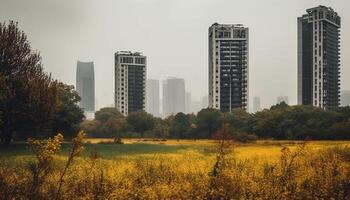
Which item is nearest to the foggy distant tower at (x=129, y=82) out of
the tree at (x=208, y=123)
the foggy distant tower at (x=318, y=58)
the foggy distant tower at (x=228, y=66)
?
the foggy distant tower at (x=228, y=66)

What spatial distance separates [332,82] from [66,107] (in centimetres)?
8189

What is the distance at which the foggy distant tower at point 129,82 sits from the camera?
144625 millimetres

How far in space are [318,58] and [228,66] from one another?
23.1 metres

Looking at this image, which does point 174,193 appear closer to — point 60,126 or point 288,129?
point 60,126

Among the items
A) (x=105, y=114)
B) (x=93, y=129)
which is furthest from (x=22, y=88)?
(x=105, y=114)

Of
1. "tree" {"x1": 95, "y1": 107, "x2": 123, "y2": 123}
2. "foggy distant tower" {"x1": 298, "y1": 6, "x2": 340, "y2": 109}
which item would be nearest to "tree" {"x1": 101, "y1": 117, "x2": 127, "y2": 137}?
"tree" {"x1": 95, "y1": 107, "x2": 123, "y2": 123}

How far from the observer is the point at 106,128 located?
88.5 metres

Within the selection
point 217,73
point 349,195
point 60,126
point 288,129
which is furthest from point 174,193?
point 217,73

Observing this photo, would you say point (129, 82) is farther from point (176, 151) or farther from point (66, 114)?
point (176, 151)

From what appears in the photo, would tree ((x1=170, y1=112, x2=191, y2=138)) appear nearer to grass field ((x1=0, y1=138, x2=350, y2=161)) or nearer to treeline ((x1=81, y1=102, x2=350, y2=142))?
treeline ((x1=81, y1=102, x2=350, y2=142))

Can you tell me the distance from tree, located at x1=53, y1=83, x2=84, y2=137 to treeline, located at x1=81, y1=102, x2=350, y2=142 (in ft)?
63.8

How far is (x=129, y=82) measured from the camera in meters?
147

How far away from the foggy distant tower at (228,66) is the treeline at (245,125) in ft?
85.8

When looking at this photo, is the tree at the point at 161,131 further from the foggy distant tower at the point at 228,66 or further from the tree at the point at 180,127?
the foggy distant tower at the point at 228,66
